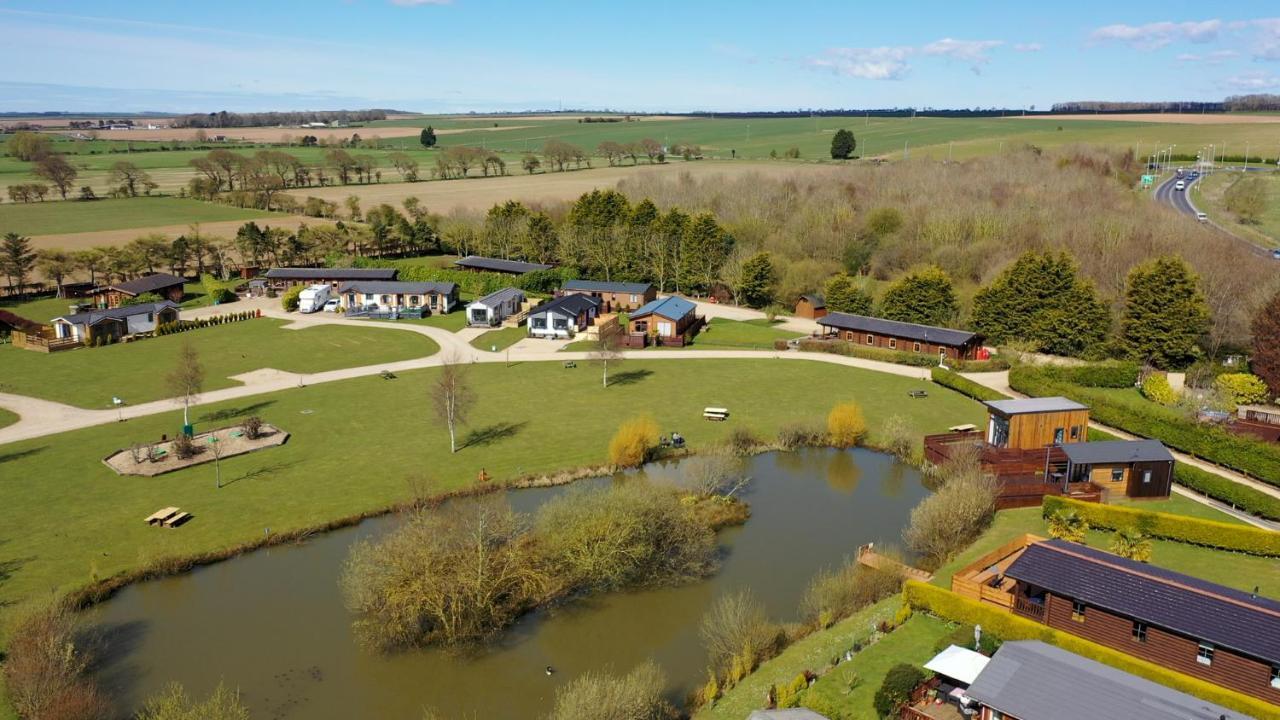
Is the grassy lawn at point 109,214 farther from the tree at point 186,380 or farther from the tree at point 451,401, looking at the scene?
the tree at point 451,401

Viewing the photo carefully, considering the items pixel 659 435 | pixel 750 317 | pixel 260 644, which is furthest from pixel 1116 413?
pixel 260 644

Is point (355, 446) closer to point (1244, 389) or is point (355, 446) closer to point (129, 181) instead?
point (1244, 389)

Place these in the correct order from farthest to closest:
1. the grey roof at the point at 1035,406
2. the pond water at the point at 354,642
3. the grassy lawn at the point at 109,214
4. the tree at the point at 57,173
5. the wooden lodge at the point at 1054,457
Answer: the tree at the point at 57,173 < the grassy lawn at the point at 109,214 < the grey roof at the point at 1035,406 < the wooden lodge at the point at 1054,457 < the pond water at the point at 354,642

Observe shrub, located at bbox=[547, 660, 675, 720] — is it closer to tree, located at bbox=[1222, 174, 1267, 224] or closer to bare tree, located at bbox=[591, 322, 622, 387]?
bare tree, located at bbox=[591, 322, 622, 387]

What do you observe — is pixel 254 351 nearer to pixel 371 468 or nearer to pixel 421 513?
pixel 371 468

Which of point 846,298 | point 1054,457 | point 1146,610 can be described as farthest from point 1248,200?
point 1146,610

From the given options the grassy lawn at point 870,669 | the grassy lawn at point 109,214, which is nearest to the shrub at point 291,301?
the grassy lawn at point 109,214

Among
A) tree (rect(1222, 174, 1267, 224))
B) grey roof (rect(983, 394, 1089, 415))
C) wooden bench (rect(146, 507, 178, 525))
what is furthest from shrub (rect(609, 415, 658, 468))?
tree (rect(1222, 174, 1267, 224))

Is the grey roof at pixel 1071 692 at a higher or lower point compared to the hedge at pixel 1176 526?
higher
